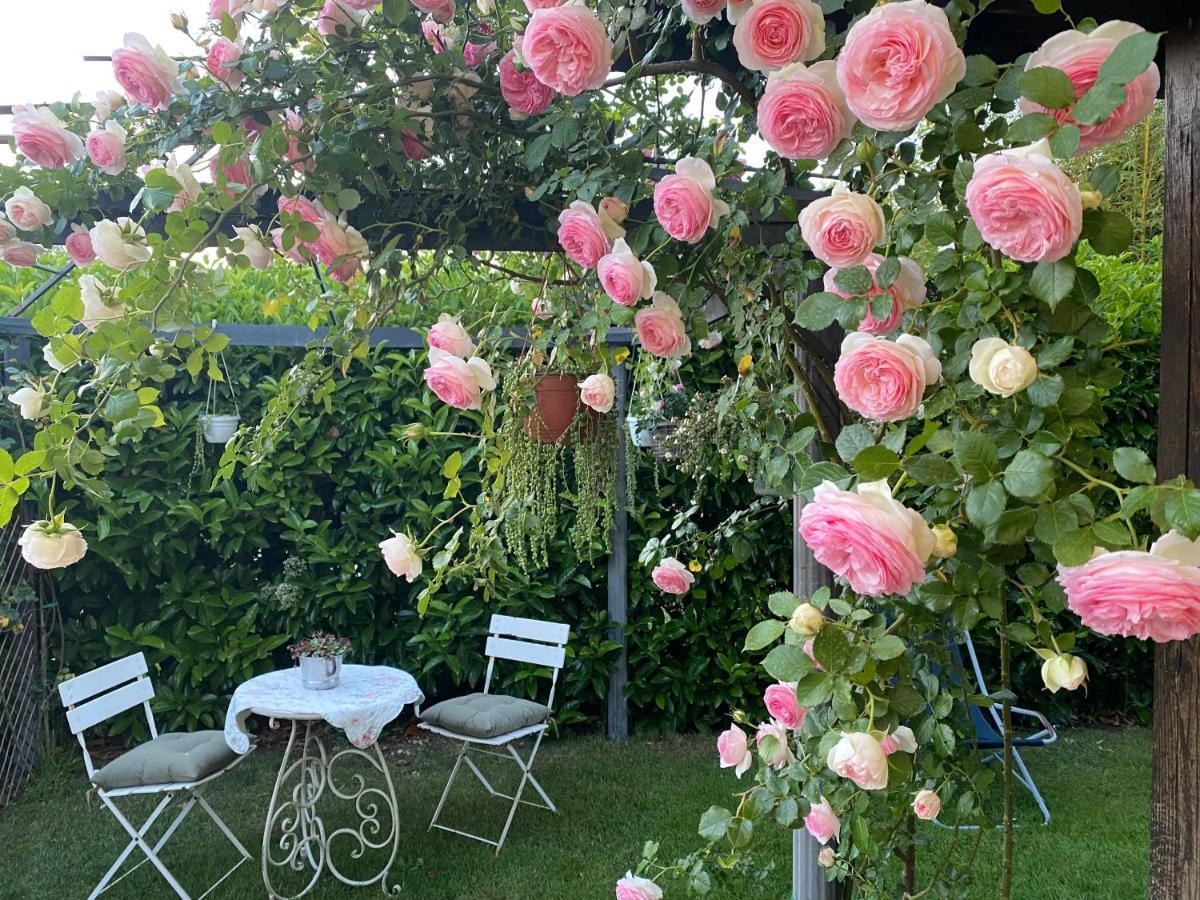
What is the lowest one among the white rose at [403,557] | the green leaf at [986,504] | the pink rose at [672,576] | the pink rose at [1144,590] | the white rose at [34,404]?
the pink rose at [672,576]

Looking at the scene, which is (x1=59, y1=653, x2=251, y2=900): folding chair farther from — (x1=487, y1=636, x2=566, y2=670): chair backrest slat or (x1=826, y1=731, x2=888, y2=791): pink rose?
(x1=826, y1=731, x2=888, y2=791): pink rose

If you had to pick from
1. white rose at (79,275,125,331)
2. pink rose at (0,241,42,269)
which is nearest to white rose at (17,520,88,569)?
white rose at (79,275,125,331)

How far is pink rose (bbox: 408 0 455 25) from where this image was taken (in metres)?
1.16

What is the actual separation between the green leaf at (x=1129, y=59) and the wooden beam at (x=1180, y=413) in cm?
30

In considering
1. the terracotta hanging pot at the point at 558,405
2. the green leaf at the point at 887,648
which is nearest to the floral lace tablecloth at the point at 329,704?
the terracotta hanging pot at the point at 558,405

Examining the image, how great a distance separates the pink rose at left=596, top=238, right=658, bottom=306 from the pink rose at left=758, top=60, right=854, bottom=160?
255mm

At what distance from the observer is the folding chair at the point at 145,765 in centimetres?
279

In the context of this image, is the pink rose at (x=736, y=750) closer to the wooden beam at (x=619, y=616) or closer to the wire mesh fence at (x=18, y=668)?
the wooden beam at (x=619, y=616)

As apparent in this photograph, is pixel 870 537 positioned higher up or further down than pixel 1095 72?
further down

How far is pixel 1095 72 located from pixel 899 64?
5.7 inches

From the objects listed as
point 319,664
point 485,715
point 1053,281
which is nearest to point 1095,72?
point 1053,281

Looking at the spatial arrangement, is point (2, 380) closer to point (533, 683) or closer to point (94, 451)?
point (533, 683)

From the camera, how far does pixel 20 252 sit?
1.35 meters

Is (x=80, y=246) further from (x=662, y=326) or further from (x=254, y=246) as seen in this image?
(x=662, y=326)
